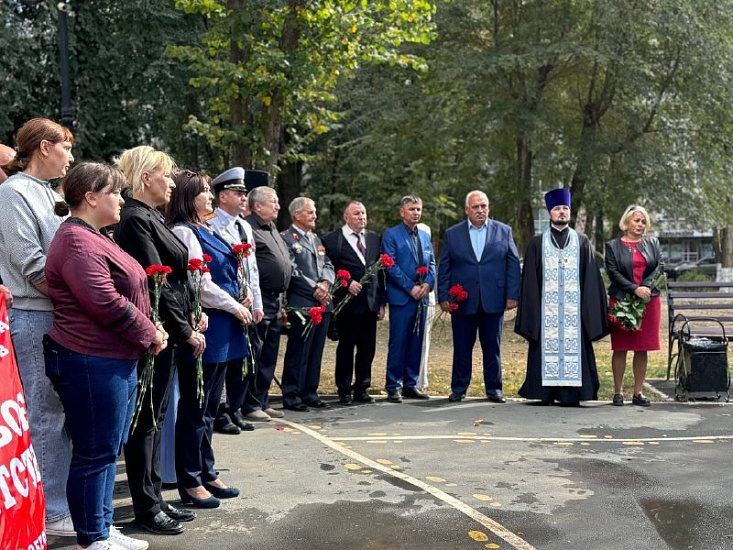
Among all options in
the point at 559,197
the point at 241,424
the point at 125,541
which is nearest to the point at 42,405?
the point at 125,541

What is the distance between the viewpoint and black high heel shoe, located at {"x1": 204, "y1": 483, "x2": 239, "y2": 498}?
6.64 m

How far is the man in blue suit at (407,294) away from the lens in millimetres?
11172

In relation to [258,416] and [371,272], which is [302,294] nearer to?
[371,272]

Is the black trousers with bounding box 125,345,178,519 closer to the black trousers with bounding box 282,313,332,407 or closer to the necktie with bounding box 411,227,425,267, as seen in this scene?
the black trousers with bounding box 282,313,332,407

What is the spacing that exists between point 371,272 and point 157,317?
17.7 ft

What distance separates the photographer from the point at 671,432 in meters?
9.09

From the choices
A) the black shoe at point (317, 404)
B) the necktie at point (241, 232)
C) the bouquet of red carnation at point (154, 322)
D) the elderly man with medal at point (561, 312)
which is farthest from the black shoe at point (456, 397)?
the bouquet of red carnation at point (154, 322)

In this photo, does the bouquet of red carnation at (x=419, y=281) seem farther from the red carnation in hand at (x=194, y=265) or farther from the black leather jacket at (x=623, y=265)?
the red carnation in hand at (x=194, y=265)

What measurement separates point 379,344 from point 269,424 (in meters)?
9.01

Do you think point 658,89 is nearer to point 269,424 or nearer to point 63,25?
point 63,25

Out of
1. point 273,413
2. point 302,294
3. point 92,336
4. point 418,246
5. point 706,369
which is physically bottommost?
point 273,413

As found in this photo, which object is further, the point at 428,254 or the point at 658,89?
the point at 658,89

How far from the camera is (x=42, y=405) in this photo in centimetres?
559

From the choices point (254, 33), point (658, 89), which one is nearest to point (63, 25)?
point (254, 33)
